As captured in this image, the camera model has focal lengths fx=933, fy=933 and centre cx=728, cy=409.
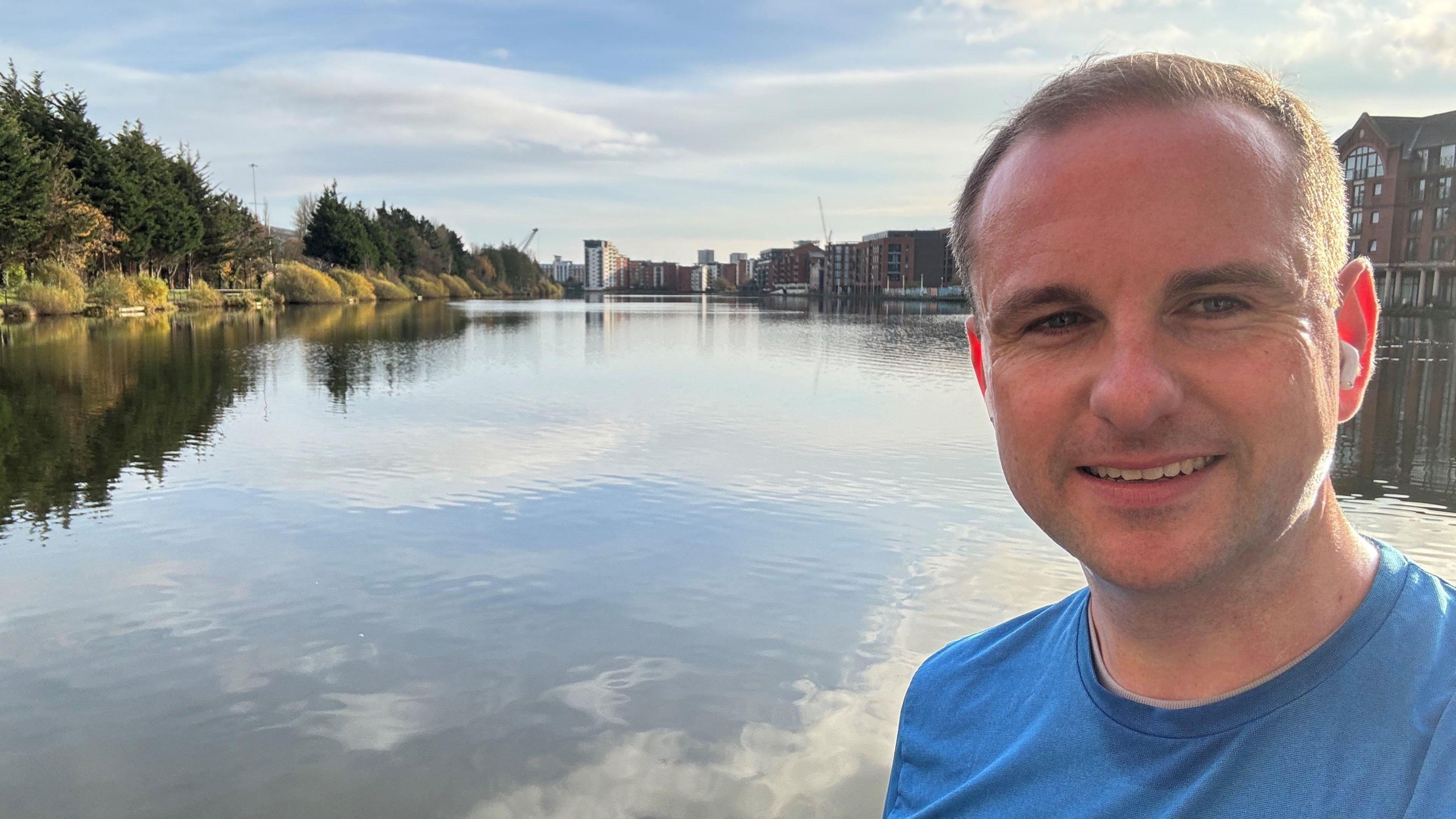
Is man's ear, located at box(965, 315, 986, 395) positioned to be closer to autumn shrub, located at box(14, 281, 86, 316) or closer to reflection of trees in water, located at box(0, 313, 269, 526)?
reflection of trees in water, located at box(0, 313, 269, 526)

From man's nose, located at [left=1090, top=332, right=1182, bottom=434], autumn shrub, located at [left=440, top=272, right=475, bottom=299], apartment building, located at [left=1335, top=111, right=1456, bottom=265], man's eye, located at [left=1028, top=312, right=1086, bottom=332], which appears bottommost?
man's nose, located at [left=1090, top=332, right=1182, bottom=434]

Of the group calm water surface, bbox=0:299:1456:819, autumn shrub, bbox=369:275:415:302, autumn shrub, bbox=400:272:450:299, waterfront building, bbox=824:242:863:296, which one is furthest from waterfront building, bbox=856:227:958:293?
calm water surface, bbox=0:299:1456:819

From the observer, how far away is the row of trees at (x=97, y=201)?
32500 millimetres

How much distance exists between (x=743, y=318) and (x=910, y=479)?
4881cm

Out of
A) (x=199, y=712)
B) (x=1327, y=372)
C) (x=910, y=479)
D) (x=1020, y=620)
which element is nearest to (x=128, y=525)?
(x=199, y=712)

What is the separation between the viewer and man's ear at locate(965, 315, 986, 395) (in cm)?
162

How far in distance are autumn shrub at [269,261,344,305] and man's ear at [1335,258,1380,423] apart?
67.9m

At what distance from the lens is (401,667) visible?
16.7 ft

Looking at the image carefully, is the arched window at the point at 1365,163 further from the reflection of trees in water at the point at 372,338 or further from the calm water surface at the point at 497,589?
the calm water surface at the point at 497,589

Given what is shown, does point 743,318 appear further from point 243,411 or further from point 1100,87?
point 1100,87

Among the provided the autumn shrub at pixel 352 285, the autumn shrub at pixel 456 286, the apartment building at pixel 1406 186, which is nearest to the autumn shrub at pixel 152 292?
the autumn shrub at pixel 352 285

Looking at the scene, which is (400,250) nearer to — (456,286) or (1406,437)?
(456,286)

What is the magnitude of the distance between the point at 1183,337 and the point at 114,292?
47688 millimetres

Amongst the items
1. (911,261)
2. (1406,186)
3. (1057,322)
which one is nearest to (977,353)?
(1057,322)
